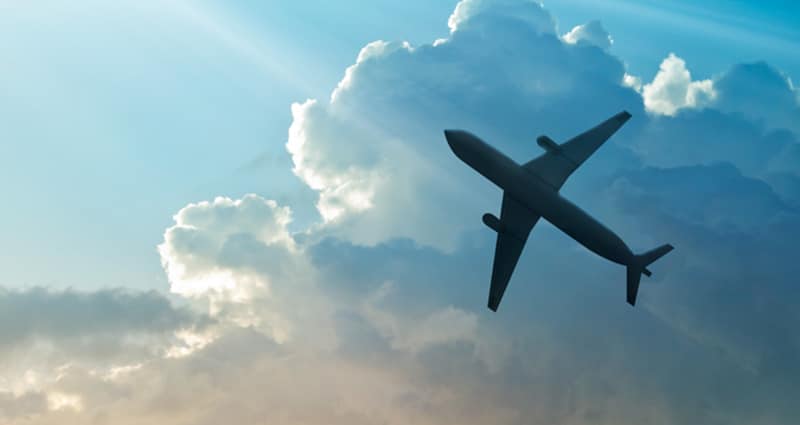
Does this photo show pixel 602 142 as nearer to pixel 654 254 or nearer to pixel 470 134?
pixel 654 254

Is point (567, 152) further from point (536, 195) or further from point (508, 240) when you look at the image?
point (508, 240)

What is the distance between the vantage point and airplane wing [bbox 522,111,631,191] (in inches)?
3947

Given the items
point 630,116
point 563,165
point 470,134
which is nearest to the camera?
point 470,134

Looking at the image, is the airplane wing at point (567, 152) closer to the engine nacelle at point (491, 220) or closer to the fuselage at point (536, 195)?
the fuselage at point (536, 195)

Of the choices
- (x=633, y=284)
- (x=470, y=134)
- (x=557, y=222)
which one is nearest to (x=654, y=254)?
(x=633, y=284)

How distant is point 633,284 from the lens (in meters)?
104

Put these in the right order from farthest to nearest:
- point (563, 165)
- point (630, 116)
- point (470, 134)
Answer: point (630, 116)
point (563, 165)
point (470, 134)

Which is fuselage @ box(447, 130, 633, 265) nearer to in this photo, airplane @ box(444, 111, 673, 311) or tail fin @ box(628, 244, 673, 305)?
airplane @ box(444, 111, 673, 311)

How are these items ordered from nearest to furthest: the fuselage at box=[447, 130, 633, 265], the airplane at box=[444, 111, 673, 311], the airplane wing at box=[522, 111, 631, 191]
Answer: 1. the fuselage at box=[447, 130, 633, 265]
2. the airplane at box=[444, 111, 673, 311]
3. the airplane wing at box=[522, 111, 631, 191]

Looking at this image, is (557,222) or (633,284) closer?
(557,222)

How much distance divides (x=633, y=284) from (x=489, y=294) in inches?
982

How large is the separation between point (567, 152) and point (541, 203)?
13680mm

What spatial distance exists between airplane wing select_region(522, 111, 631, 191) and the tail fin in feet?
60.0

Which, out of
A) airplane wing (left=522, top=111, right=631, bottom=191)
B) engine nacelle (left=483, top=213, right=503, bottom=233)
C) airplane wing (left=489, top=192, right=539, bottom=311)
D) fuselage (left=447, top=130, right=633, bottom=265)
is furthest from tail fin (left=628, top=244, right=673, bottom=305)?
engine nacelle (left=483, top=213, right=503, bottom=233)
